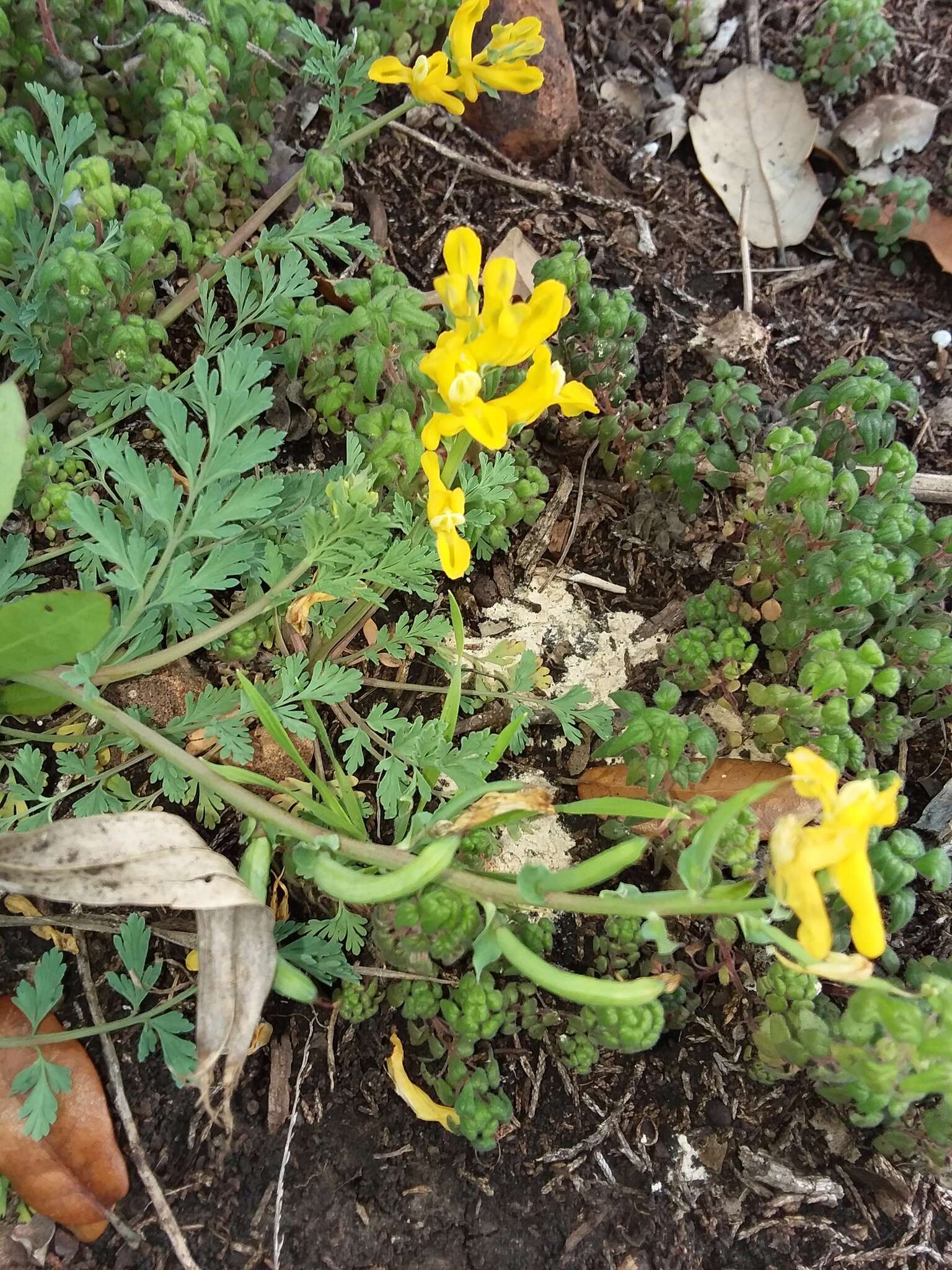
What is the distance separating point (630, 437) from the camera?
8.04 ft

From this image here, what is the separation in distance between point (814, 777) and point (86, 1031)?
4.93 ft

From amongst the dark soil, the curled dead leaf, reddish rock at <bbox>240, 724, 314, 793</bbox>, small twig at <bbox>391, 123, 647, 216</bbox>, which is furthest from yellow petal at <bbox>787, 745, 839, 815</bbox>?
small twig at <bbox>391, 123, 647, 216</bbox>

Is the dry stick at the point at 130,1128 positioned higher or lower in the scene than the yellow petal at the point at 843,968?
lower

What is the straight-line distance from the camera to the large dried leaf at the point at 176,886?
1.54m

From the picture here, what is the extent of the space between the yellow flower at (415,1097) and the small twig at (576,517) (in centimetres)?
122

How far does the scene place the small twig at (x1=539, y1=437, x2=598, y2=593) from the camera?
2518 millimetres

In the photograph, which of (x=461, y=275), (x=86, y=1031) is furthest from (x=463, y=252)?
(x=86, y=1031)

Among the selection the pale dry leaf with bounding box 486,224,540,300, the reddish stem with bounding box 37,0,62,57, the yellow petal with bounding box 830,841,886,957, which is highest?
the reddish stem with bounding box 37,0,62,57

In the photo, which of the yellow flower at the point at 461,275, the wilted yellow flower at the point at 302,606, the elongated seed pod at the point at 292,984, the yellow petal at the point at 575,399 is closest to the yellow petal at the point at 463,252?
the yellow flower at the point at 461,275

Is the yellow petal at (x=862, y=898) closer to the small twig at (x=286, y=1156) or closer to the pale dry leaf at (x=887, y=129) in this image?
the small twig at (x=286, y=1156)

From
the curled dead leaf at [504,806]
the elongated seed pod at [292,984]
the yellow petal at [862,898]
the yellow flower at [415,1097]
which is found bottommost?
the yellow flower at [415,1097]

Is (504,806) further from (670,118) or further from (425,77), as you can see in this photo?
(670,118)

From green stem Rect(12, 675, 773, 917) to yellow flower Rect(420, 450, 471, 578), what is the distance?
1.75ft

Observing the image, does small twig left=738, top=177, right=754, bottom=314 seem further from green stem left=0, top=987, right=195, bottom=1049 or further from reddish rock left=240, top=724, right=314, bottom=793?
green stem left=0, top=987, right=195, bottom=1049
